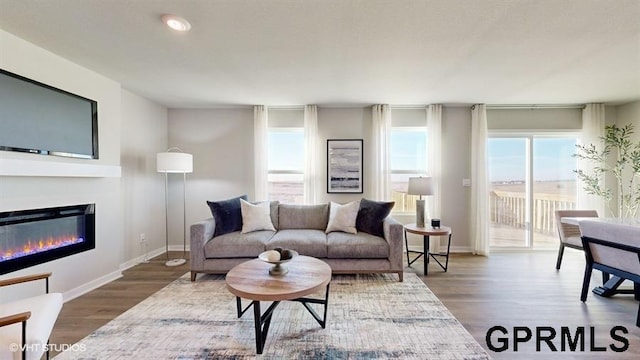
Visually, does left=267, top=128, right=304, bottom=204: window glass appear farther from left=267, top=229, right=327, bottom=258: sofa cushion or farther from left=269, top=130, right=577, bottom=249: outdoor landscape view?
left=267, top=229, right=327, bottom=258: sofa cushion

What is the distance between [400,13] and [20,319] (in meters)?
2.73

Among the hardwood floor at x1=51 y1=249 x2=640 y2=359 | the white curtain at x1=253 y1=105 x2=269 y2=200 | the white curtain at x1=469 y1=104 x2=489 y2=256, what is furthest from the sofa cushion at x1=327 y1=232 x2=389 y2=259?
the white curtain at x1=469 y1=104 x2=489 y2=256

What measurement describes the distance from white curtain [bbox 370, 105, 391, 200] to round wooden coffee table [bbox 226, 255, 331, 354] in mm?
2193

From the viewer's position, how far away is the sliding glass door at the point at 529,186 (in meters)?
4.29

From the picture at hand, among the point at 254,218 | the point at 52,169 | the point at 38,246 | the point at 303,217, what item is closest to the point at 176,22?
Result: the point at 52,169

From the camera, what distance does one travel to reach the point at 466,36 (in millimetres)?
2148

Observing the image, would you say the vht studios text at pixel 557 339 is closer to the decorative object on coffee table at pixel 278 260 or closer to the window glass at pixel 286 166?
the decorative object on coffee table at pixel 278 260

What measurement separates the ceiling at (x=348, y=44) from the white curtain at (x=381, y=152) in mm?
634

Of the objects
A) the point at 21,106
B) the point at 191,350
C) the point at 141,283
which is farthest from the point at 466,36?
the point at 141,283

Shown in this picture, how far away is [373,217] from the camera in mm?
3424

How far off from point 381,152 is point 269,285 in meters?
2.96

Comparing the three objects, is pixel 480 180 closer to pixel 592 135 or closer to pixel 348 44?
pixel 592 135

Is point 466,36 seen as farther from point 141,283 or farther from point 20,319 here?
point 141,283

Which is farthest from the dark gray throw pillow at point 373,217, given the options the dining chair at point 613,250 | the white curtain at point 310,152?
the dining chair at point 613,250
